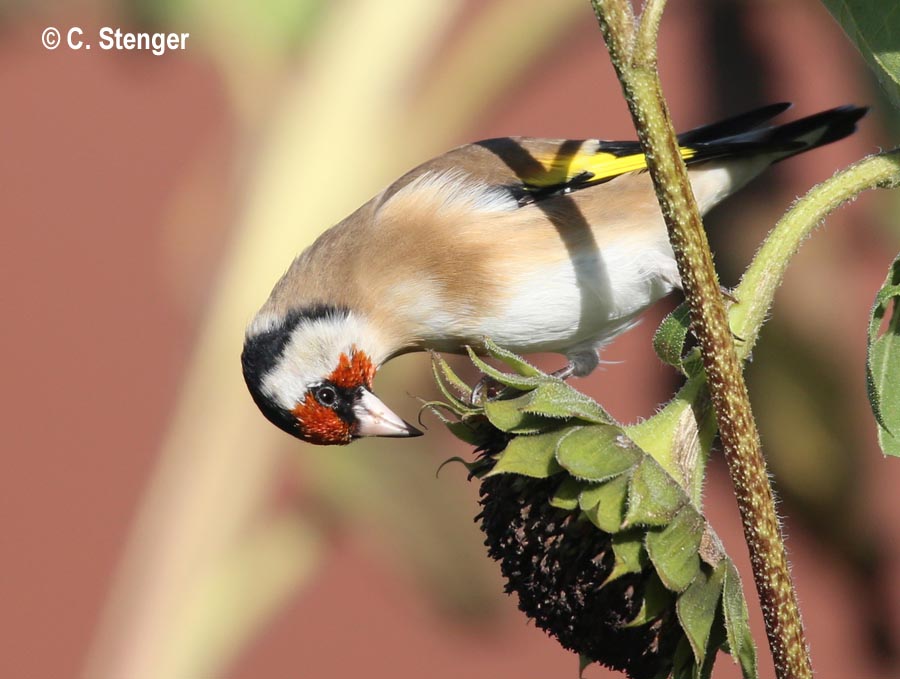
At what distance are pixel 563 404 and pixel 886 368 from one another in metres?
0.21

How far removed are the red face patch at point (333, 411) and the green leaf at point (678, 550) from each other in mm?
655

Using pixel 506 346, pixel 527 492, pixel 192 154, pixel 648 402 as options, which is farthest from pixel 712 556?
pixel 192 154

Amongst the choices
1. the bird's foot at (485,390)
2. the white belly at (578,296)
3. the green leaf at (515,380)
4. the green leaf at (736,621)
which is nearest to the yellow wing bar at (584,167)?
the white belly at (578,296)

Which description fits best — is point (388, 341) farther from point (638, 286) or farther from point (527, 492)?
point (527, 492)

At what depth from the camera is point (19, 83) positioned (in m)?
2.43

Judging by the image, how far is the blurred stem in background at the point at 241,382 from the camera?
226 cm

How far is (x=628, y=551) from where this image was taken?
0.72 metres

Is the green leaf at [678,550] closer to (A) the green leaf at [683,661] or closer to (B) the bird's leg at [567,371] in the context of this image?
(A) the green leaf at [683,661]

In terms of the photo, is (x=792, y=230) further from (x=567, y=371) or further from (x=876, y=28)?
(x=567, y=371)

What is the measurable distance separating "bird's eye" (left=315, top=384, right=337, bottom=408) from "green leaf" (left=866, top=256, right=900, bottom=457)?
73 centimetres

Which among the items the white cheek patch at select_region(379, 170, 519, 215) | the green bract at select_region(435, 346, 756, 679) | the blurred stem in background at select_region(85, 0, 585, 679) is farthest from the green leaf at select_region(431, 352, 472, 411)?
the blurred stem in background at select_region(85, 0, 585, 679)

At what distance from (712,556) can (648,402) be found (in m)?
1.58

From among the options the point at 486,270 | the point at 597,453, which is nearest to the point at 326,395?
the point at 486,270

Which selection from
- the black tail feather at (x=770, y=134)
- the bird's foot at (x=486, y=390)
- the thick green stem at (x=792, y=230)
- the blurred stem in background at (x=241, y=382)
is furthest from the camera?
the blurred stem in background at (x=241, y=382)
